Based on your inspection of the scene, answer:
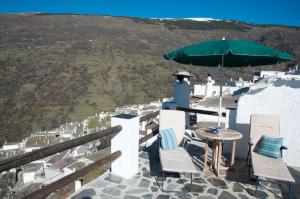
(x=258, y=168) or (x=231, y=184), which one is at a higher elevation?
(x=258, y=168)

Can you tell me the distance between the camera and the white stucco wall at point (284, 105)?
4.77 m

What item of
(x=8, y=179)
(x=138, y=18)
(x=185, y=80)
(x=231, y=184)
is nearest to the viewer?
(x=231, y=184)

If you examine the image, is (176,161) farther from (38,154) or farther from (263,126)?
(38,154)

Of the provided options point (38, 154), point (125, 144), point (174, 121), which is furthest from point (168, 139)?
point (38, 154)

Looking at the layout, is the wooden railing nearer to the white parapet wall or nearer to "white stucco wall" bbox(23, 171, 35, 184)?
the white parapet wall

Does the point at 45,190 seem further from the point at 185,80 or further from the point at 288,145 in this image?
the point at 185,80

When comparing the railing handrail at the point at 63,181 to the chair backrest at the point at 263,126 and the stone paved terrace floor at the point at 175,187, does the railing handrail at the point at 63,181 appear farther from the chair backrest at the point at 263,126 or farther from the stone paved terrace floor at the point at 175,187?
the chair backrest at the point at 263,126

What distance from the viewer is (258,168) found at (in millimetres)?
3656

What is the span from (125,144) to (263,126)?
2582mm

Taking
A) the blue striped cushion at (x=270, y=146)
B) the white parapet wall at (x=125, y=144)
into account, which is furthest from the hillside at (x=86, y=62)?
the white parapet wall at (x=125, y=144)

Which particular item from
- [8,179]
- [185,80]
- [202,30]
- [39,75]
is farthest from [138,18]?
[185,80]

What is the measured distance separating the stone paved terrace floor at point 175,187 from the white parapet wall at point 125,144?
141mm

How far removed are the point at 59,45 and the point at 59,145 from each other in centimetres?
8427

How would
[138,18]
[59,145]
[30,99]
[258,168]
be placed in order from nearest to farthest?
[59,145] < [258,168] < [30,99] < [138,18]
